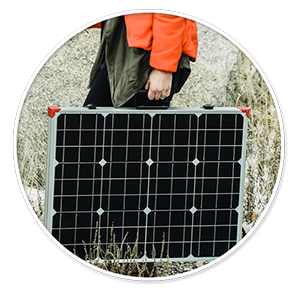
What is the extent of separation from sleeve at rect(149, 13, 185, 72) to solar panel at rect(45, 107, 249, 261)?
1.33 feet

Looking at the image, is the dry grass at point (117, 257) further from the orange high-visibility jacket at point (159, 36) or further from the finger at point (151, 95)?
the orange high-visibility jacket at point (159, 36)

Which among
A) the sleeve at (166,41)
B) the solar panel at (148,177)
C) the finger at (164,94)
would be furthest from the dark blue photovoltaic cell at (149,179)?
the sleeve at (166,41)

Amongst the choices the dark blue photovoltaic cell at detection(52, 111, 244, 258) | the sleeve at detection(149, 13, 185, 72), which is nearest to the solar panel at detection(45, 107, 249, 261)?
the dark blue photovoltaic cell at detection(52, 111, 244, 258)

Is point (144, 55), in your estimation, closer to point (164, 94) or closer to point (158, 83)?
point (158, 83)

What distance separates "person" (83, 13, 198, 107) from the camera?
3898 millimetres

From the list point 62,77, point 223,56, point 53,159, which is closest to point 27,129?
point 62,77

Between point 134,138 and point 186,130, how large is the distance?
1.37 ft

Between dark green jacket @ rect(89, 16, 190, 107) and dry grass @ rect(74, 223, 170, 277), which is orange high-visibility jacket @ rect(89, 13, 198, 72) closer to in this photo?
dark green jacket @ rect(89, 16, 190, 107)

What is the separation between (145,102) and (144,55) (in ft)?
1.22

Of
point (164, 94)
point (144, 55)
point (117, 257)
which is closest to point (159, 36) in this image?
point (144, 55)

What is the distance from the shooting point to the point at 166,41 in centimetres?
387

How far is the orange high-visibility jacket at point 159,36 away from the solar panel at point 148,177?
0.43m

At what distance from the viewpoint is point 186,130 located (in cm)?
423

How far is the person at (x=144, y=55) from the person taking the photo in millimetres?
3898
